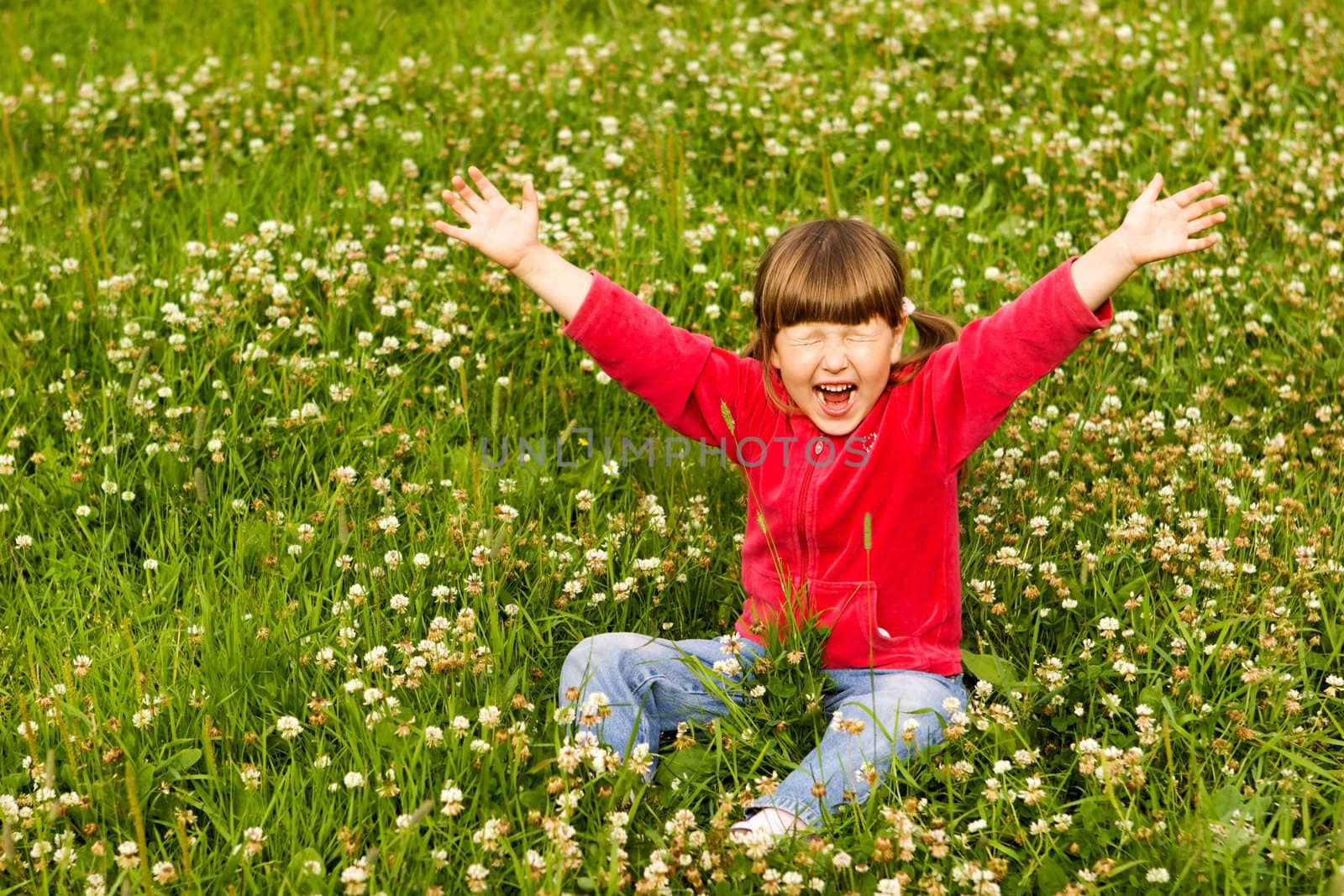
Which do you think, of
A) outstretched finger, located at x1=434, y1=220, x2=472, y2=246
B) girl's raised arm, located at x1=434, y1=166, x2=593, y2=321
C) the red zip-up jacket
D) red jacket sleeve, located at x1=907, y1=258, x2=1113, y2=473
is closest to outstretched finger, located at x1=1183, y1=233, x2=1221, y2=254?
red jacket sleeve, located at x1=907, y1=258, x2=1113, y2=473

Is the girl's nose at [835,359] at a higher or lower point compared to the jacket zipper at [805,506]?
higher

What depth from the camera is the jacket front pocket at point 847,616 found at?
3.96 m

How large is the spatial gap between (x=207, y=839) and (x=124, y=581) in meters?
1.16

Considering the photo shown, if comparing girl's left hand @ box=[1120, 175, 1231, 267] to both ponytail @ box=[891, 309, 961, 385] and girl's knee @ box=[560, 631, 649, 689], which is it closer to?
ponytail @ box=[891, 309, 961, 385]

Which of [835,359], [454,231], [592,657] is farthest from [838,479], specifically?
[454,231]

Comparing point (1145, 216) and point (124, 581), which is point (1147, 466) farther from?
point (124, 581)

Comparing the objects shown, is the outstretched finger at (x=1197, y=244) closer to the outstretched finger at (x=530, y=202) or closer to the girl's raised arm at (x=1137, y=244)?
the girl's raised arm at (x=1137, y=244)

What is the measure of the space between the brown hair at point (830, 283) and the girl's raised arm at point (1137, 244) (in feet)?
1.87

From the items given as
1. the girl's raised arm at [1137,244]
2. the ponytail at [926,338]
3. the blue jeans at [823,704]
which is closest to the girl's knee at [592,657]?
the blue jeans at [823,704]

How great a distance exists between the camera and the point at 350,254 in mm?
5848

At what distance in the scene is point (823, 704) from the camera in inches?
157

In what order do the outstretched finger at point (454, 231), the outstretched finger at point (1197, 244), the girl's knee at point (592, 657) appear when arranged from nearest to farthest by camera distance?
1. the outstretched finger at point (1197, 244)
2. the outstretched finger at point (454, 231)
3. the girl's knee at point (592, 657)

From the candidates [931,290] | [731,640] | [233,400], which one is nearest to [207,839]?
[731,640]

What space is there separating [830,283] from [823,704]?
1167 millimetres
